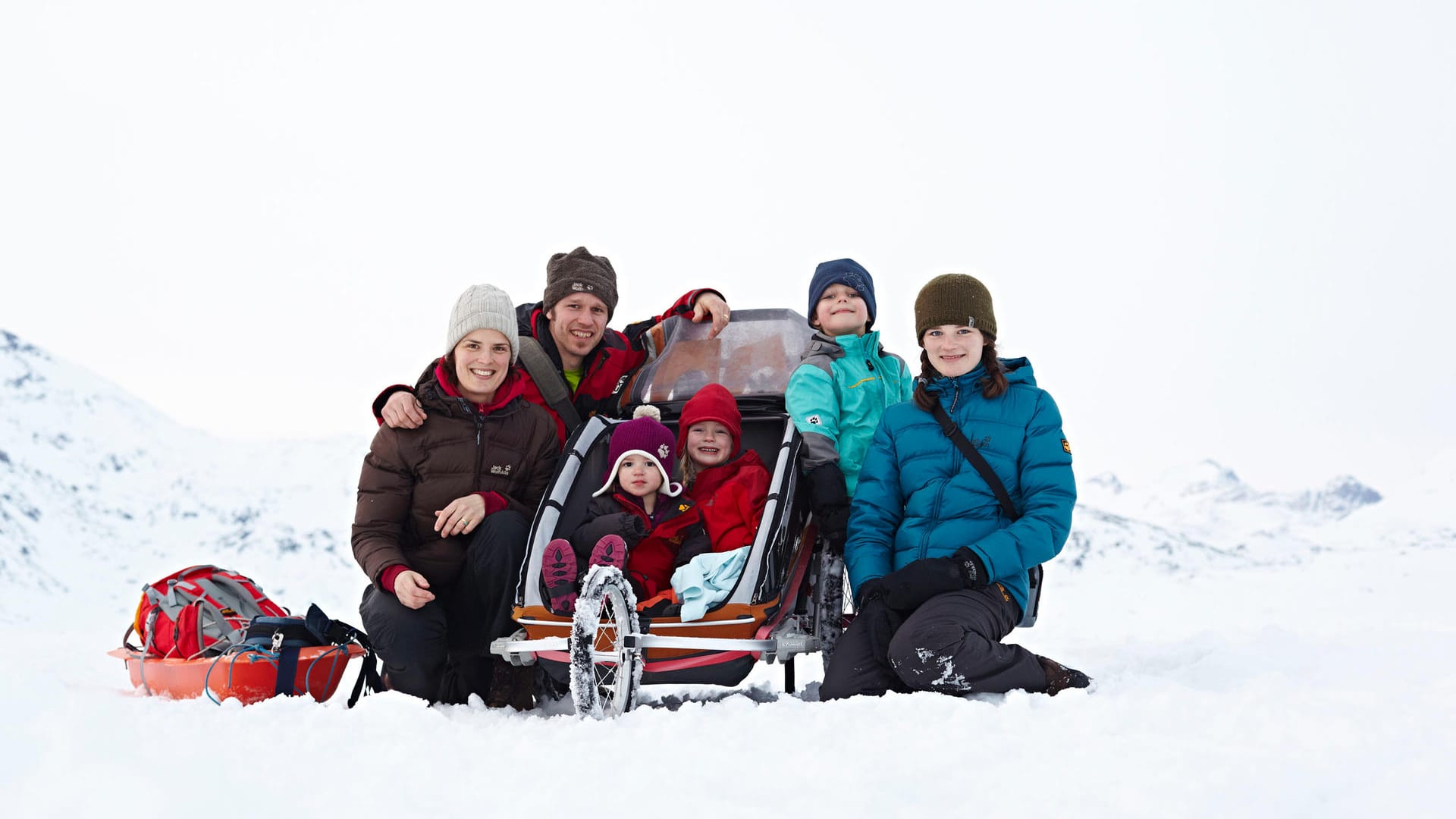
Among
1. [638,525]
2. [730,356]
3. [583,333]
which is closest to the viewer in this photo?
[638,525]

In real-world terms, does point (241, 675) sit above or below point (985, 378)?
below

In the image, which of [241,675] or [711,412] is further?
[711,412]

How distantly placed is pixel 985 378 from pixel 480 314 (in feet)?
6.30

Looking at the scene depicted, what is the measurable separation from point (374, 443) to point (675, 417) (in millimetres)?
1312

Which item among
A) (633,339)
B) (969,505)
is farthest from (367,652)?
(969,505)

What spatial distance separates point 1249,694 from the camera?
323cm

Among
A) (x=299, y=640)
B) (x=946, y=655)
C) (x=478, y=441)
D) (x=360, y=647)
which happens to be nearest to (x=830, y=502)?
(x=946, y=655)

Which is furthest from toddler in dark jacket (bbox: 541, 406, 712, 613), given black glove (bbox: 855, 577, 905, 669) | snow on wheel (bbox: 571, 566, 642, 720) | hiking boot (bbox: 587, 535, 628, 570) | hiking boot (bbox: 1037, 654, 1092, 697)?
hiking boot (bbox: 1037, 654, 1092, 697)

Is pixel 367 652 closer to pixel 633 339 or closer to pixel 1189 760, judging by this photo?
pixel 633 339

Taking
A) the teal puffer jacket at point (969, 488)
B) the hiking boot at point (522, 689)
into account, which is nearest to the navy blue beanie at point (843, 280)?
the teal puffer jacket at point (969, 488)

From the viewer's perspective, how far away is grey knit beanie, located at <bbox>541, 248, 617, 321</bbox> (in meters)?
4.72

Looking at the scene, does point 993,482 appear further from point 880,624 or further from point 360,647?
point 360,647

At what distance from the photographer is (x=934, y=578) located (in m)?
3.44

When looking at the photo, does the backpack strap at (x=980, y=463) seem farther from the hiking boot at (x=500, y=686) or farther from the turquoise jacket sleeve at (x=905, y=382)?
the hiking boot at (x=500, y=686)
